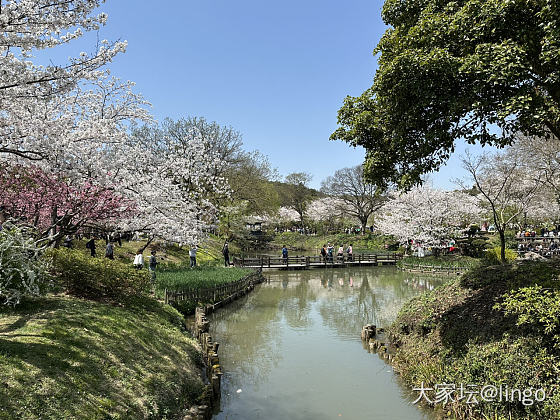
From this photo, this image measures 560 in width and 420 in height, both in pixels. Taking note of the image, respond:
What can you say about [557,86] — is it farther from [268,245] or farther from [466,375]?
[268,245]

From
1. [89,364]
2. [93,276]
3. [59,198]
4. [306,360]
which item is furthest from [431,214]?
[89,364]

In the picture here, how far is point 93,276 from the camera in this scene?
30.3ft

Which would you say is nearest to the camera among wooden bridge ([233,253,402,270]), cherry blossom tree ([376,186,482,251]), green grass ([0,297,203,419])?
green grass ([0,297,203,419])

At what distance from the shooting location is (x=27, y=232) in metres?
7.71

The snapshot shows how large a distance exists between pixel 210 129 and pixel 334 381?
85.9 ft

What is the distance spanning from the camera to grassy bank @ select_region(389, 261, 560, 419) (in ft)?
19.3

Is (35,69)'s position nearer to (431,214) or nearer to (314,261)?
(314,261)

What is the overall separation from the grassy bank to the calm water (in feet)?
2.82

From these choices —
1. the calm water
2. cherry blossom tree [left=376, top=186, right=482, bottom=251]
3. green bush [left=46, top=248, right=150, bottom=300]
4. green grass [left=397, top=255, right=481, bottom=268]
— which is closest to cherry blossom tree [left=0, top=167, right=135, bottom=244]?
green bush [left=46, top=248, right=150, bottom=300]

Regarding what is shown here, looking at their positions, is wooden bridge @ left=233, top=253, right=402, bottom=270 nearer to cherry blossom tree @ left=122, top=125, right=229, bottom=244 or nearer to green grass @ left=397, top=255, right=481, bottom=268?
green grass @ left=397, top=255, right=481, bottom=268

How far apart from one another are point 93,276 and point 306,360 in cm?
604

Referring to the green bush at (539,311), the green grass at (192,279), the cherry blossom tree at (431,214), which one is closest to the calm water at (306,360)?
the green grass at (192,279)

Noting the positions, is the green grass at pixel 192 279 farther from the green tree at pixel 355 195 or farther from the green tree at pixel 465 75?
the green tree at pixel 355 195

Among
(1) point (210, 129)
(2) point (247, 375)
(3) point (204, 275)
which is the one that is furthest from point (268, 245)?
(2) point (247, 375)
